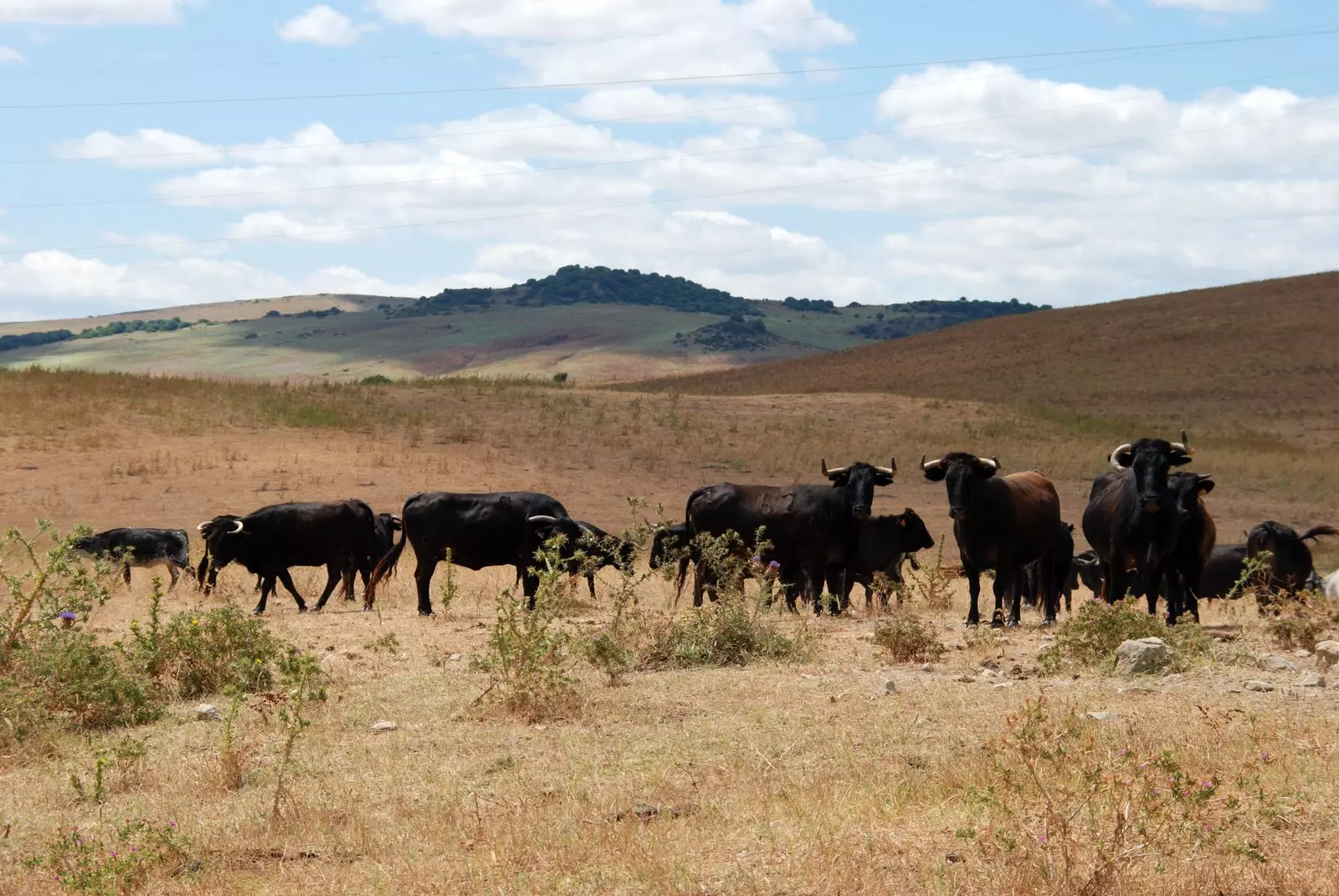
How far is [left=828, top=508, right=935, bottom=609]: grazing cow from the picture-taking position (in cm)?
1784

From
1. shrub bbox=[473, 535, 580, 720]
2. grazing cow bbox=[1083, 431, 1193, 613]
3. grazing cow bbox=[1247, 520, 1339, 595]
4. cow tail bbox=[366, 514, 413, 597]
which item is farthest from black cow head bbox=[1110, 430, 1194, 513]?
cow tail bbox=[366, 514, 413, 597]

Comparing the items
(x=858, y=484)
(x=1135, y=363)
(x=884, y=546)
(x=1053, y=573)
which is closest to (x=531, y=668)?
(x=858, y=484)

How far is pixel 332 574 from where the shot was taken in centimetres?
1792

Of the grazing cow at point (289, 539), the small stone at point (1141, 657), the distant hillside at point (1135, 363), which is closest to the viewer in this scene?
the small stone at point (1141, 657)

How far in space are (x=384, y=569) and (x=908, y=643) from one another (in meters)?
8.81

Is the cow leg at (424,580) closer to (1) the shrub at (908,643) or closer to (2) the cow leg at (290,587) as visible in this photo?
(2) the cow leg at (290,587)

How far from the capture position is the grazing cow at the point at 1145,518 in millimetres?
13375

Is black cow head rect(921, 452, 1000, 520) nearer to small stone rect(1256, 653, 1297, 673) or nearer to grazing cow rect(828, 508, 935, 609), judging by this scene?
grazing cow rect(828, 508, 935, 609)

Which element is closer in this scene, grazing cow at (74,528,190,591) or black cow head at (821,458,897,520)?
black cow head at (821,458,897,520)

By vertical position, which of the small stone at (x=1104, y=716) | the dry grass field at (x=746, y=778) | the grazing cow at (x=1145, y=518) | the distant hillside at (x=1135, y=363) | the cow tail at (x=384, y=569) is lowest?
the cow tail at (x=384, y=569)

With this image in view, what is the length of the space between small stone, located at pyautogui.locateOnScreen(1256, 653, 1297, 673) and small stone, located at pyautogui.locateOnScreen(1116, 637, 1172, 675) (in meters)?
0.74

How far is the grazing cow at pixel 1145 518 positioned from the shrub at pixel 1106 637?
2.64m

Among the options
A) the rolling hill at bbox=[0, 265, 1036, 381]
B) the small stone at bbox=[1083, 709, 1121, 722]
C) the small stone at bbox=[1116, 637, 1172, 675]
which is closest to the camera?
the small stone at bbox=[1083, 709, 1121, 722]

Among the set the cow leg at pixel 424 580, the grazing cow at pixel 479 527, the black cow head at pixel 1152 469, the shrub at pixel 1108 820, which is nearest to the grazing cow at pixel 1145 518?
the black cow head at pixel 1152 469
